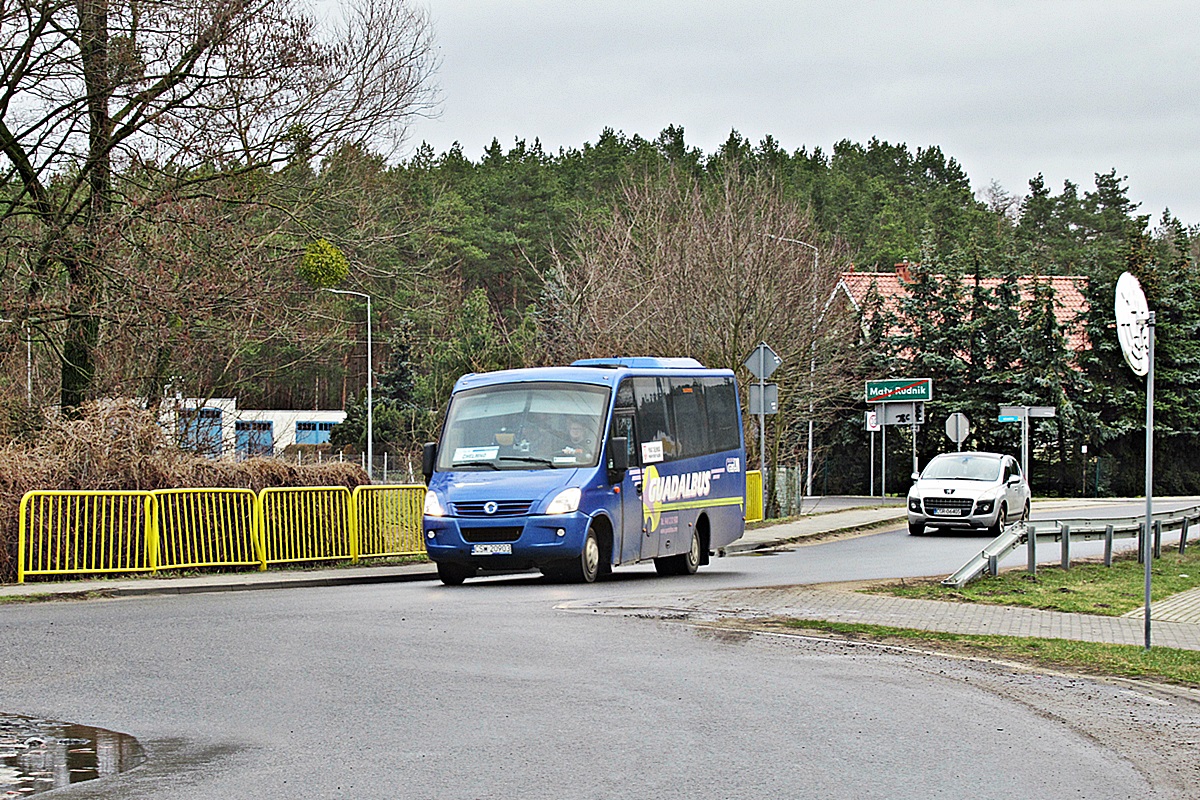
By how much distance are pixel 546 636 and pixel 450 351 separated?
43386mm

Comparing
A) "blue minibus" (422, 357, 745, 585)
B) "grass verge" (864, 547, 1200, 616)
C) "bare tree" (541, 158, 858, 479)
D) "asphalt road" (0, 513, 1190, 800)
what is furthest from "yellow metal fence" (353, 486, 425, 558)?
"bare tree" (541, 158, 858, 479)

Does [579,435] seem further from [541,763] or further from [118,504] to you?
[541,763]

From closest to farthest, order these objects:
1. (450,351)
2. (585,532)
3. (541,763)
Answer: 1. (541,763)
2. (585,532)
3. (450,351)

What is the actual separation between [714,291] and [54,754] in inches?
1165

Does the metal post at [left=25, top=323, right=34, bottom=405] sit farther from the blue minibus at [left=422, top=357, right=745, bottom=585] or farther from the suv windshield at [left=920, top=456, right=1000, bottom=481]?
the suv windshield at [left=920, top=456, right=1000, bottom=481]

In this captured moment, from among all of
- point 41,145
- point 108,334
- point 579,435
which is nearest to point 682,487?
point 579,435

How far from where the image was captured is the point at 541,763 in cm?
745

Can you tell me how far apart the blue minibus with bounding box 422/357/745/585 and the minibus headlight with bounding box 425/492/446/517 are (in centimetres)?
2

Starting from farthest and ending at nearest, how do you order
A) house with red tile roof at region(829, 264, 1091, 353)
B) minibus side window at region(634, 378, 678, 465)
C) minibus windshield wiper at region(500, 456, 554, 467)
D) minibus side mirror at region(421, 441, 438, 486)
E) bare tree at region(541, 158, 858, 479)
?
house with red tile roof at region(829, 264, 1091, 353) → bare tree at region(541, 158, 858, 479) → minibus side window at region(634, 378, 678, 465) → minibus side mirror at region(421, 441, 438, 486) → minibus windshield wiper at region(500, 456, 554, 467)

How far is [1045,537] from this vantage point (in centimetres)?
2022

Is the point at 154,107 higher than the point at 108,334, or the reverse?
the point at 154,107

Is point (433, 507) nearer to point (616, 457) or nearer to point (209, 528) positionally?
point (616, 457)

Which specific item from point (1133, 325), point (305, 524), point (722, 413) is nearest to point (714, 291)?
point (722, 413)

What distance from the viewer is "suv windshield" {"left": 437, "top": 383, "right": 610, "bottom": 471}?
1834 centimetres
